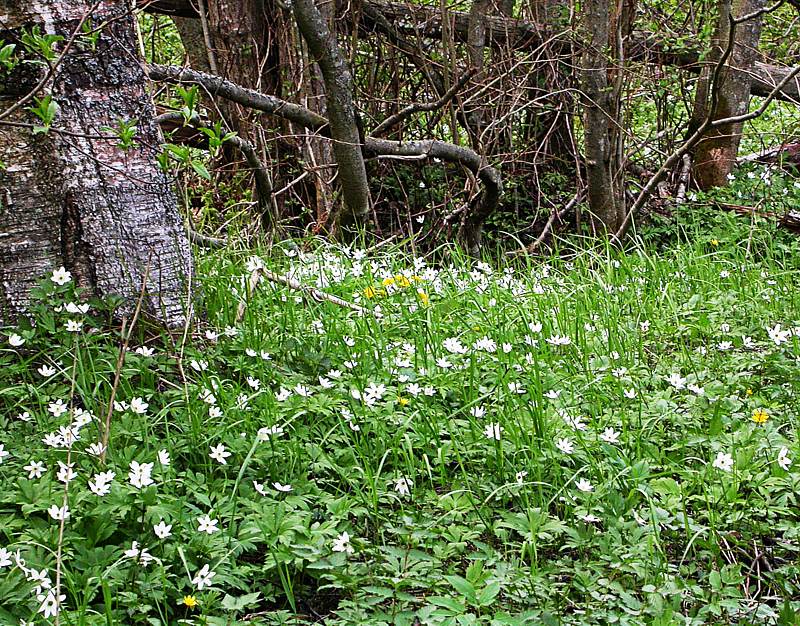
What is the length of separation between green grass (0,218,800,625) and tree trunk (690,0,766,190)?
4575 millimetres

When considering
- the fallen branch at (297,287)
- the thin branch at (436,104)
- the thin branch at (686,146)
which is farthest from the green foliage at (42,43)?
the thin branch at (686,146)

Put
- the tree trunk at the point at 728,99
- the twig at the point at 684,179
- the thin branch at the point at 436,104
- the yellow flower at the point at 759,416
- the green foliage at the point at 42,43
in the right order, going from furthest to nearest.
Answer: the twig at the point at 684,179 < the tree trunk at the point at 728,99 < the thin branch at the point at 436,104 < the yellow flower at the point at 759,416 < the green foliage at the point at 42,43

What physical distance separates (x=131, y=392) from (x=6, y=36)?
137cm

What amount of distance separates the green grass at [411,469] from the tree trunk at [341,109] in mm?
2047

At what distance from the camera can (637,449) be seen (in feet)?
8.66

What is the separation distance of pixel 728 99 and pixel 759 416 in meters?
5.95

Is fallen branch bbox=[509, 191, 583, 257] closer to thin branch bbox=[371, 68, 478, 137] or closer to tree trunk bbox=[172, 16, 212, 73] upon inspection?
thin branch bbox=[371, 68, 478, 137]

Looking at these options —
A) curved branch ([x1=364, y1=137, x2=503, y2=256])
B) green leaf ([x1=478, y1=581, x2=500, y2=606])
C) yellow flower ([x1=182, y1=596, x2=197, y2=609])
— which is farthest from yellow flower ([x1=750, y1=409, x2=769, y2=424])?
curved branch ([x1=364, y1=137, x2=503, y2=256])

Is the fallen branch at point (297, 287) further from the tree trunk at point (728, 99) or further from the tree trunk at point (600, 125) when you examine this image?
the tree trunk at point (728, 99)

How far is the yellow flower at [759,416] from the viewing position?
2.83m

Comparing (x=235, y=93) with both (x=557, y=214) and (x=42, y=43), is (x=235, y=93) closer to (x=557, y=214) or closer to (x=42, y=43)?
(x=42, y=43)

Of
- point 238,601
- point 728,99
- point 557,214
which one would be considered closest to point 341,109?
point 557,214

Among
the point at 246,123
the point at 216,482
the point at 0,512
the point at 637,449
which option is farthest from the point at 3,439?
the point at 246,123

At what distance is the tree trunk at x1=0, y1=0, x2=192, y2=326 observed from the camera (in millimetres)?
3025
